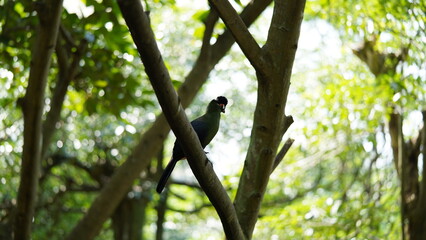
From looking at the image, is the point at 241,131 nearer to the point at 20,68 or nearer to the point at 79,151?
the point at 79,151

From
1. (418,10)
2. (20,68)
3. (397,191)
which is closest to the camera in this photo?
(418,10)

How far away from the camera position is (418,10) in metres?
4.75

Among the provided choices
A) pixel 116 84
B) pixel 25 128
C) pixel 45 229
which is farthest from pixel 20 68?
pixel 45 229

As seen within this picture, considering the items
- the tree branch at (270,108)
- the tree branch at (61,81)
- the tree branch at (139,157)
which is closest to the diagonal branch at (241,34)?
the tree branch at (270,108)

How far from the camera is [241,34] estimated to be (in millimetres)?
2824

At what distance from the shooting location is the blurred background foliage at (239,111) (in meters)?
4.94

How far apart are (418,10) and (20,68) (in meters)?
3.48

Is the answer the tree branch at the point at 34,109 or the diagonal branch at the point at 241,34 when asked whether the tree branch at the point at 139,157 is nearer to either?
the tree branch at the point at 34,109

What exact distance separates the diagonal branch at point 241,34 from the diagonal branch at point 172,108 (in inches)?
26.2

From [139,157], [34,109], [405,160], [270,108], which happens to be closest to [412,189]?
[405,160]

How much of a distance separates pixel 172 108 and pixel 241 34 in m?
0.84

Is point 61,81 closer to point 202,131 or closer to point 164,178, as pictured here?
point 202,131

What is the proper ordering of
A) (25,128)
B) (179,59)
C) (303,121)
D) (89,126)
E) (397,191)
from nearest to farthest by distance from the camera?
(25,128) < (397,191) < (303,121) < (89,126) < (179,59)

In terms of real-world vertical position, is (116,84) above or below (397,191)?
above
